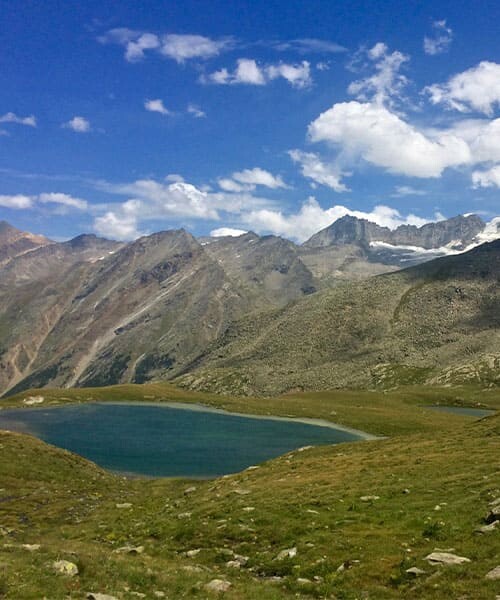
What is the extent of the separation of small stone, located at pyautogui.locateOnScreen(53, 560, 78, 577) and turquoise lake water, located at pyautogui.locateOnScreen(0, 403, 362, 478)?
56.5 meters

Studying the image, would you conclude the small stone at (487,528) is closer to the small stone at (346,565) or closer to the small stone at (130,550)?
the small stone at (346,565)

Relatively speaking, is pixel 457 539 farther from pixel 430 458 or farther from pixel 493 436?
pixel 493 436

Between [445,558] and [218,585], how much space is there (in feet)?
33.1

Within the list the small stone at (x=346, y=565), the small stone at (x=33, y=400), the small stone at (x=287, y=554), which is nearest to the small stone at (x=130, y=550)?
the small stone at (x=287, y=554)

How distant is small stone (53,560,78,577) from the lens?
2281 cm

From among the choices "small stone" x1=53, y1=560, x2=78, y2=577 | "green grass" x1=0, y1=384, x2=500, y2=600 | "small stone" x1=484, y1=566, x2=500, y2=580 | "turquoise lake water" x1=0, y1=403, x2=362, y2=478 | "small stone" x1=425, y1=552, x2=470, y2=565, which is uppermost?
"small stone" x1=53, y1=560, x2=78, y2=577

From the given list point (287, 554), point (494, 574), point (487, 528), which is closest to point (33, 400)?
point (287, 554)

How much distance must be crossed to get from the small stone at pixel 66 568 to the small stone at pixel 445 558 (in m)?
15.9

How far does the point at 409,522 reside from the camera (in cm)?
2950

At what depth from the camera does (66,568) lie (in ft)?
76.4

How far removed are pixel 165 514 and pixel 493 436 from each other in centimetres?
3678

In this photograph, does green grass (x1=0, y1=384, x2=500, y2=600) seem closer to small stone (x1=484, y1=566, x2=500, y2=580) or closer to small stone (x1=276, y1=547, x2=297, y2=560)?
small stone (x1=484, y1=566, x2=500, y2=580)

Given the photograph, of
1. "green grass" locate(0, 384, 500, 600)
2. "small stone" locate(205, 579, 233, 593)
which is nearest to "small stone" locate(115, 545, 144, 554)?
"green grass" locate(0, 384, 500, 600)

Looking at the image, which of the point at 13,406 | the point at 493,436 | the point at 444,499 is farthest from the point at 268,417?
the point at 444,499
